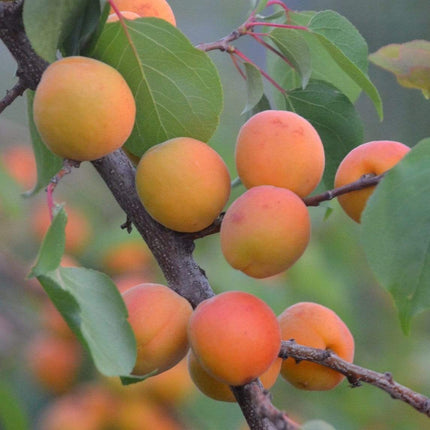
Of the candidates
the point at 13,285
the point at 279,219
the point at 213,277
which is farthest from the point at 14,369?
the point at 279,219

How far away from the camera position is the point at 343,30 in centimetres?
72

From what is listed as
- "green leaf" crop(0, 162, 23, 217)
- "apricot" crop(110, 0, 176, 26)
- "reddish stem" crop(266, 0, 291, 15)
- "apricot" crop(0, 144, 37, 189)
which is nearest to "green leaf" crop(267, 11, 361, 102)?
"reddish stem" crop(266, 0, 291, 15)

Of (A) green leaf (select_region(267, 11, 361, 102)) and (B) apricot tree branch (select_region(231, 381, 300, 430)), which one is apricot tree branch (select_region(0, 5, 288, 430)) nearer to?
(B) apricot tree branch (select_region(231, 381, 300, 430))

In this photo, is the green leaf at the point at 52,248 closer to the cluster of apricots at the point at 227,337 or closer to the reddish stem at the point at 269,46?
the cluster of apricots at the point at 227,337

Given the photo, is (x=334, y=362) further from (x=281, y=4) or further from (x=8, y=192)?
(x=8, y=192)

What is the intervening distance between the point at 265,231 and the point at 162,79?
15 cm

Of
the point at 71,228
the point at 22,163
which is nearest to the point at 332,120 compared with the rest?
the point at 71,228

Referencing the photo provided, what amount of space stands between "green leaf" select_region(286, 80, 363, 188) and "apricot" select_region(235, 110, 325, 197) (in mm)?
105

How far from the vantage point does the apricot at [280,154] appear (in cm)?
59

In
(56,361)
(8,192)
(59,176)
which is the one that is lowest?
(56,361)

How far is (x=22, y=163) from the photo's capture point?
60.1 inches

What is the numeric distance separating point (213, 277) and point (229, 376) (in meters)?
0.69

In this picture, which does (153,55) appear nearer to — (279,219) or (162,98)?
(162,98)

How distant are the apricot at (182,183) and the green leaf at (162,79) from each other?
34 millimetres
